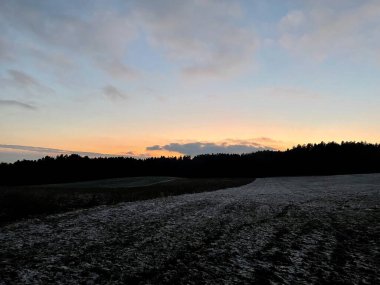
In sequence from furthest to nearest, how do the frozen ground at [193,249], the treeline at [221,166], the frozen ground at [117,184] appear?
1. the treeline at [221,166]
2. the frozen ground at [117,184]
3. the frozen ground at [193,249]

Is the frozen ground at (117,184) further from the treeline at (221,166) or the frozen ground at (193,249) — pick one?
the frozen ground at (193,249)

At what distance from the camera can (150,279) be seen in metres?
10.1

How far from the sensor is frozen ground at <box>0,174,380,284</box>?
10.5m

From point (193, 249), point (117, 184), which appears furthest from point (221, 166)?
point (193, 249)

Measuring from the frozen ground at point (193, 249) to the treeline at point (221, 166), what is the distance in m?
114

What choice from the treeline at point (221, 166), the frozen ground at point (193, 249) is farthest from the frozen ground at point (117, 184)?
the frozen ground at point (193, 249)

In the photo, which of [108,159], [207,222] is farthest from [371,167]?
[207,222]

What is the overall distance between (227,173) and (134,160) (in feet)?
158

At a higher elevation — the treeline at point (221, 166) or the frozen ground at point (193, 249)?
the treeline at point (221, 166)

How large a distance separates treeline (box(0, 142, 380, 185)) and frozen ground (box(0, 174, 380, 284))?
114205 millimetres

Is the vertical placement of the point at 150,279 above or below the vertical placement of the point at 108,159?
below

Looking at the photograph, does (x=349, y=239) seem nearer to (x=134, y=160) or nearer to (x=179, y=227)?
(x=179, y=227)

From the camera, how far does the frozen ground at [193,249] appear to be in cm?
1045

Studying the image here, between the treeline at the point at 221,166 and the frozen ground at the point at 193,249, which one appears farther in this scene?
the treeline at the point at 221,166
